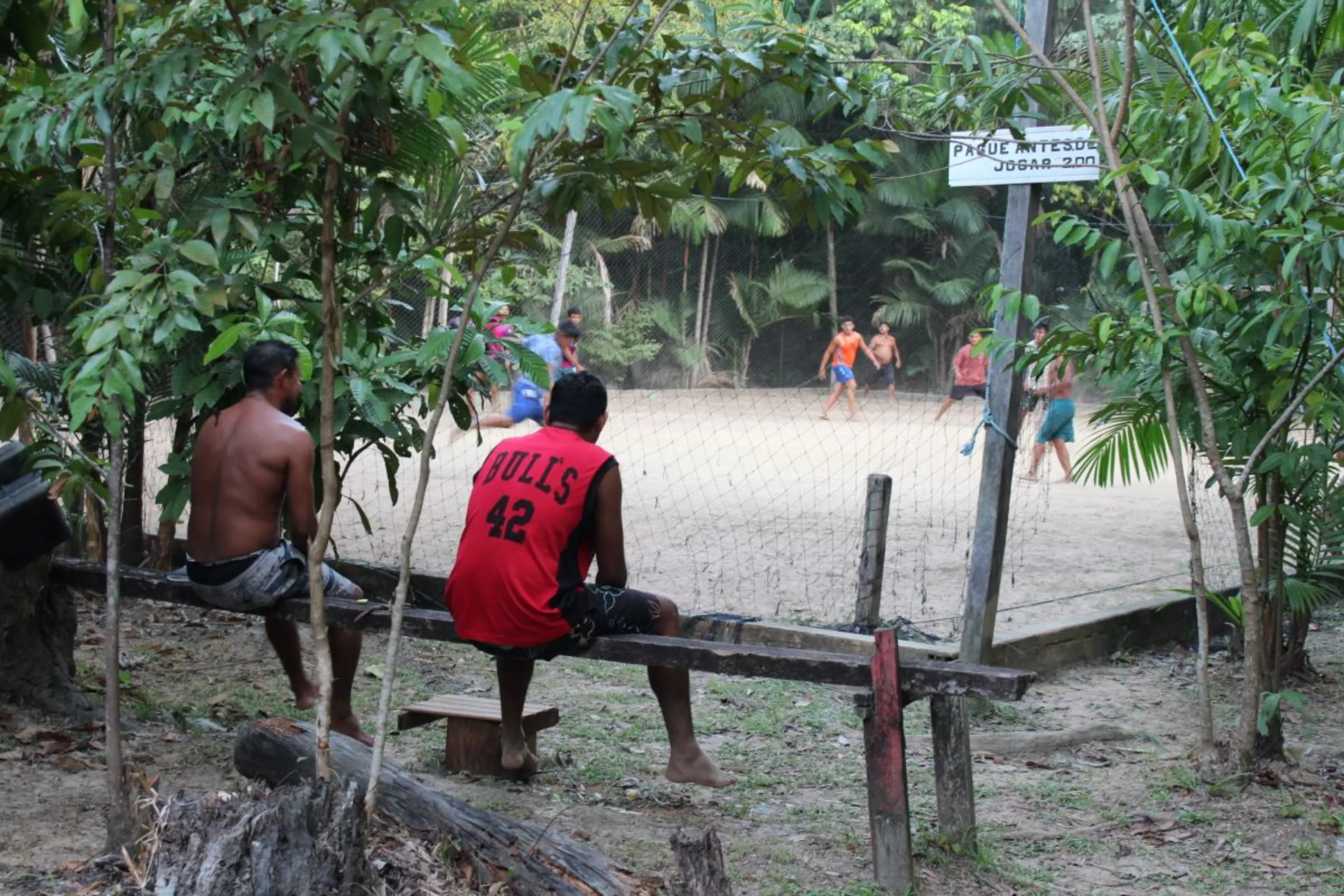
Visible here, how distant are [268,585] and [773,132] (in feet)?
7.56

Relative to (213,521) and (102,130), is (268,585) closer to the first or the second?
(213,521)

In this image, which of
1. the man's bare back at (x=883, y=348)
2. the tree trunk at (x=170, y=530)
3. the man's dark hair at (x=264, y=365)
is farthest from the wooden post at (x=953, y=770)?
the man's bare back at (x=883, y=348)

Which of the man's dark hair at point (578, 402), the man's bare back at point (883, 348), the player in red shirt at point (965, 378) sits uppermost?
the man's bare back at point (883, 348)

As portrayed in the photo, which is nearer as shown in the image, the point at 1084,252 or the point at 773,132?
the point at 773,132

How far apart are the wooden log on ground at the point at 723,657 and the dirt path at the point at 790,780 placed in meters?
0.52

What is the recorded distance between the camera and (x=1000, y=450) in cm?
573

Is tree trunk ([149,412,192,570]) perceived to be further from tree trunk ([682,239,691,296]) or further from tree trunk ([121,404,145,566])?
tree trunk ([682,239,691,296])

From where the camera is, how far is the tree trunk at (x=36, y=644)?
15.6 feet

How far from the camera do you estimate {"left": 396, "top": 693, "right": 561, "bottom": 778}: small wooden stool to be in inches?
183

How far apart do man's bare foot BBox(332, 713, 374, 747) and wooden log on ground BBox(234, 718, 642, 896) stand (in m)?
1.16

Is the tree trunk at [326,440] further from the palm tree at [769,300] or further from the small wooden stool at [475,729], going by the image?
the palm tree at [769,300]

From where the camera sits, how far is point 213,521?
4.57 metres

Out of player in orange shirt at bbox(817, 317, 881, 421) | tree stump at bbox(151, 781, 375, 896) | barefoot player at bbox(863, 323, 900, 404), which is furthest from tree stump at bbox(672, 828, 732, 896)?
barefoot player at bbox(863, 323, 900, 404)

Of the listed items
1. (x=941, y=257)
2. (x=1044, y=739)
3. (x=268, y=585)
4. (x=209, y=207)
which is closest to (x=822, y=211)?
(x=209, y=207)
